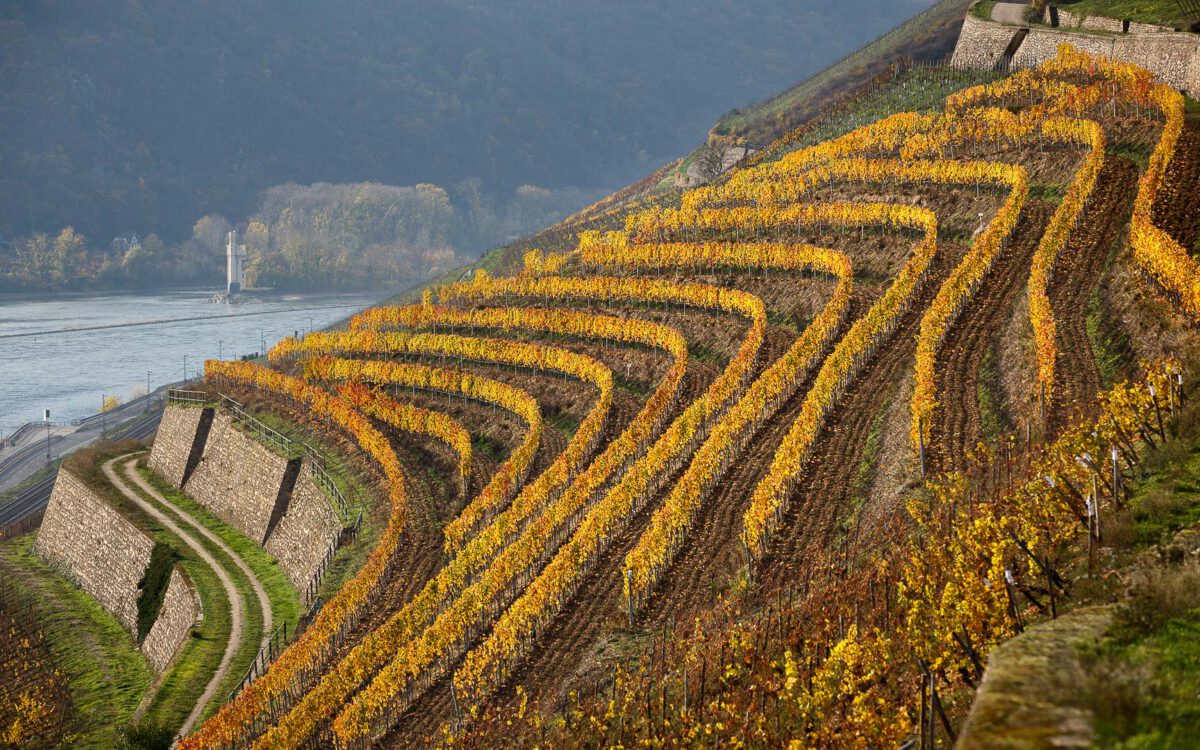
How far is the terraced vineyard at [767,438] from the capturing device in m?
31.7

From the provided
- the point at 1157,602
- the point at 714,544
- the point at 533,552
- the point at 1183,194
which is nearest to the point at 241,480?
the point at 533,552

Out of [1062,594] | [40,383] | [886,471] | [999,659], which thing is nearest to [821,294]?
[886,471]

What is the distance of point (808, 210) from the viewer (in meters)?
96.8

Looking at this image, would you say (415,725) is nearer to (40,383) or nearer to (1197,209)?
(1197,209)

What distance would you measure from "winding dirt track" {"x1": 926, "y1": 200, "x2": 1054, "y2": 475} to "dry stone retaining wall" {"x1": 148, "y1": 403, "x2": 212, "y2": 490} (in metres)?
73.8

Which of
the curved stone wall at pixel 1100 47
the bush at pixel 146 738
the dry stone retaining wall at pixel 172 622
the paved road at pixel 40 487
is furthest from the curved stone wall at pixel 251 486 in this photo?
the curved stone wall at pixel 1100 47

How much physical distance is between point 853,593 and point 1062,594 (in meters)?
11.5

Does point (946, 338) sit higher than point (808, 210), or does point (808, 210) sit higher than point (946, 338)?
point (808, 210)

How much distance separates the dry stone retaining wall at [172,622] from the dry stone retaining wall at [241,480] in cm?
893

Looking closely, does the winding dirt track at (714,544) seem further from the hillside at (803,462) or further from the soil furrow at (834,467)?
the soil furrow at (834,467)

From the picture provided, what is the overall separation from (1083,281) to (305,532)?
5681 centimetres

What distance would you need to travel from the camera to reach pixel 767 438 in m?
58.2

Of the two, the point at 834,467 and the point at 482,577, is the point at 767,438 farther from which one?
the point at 482,577

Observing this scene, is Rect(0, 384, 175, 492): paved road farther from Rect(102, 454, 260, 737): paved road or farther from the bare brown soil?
the bare brown soil
